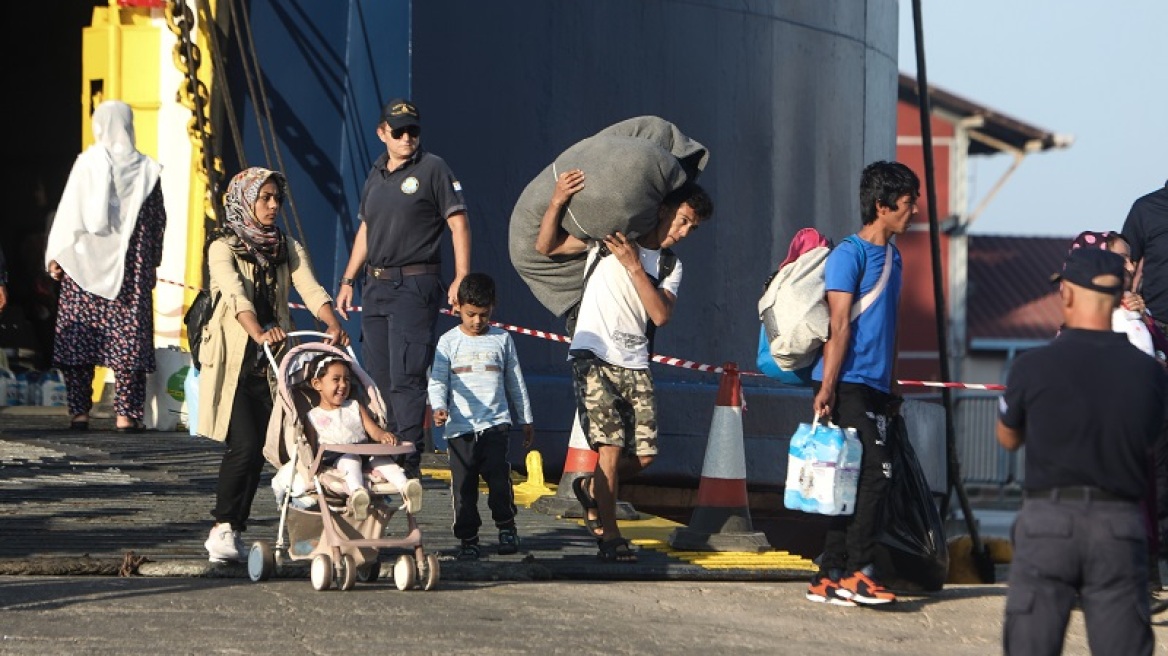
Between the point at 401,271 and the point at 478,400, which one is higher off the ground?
the point at 401,271

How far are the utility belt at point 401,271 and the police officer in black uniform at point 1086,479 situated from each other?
4.80 m

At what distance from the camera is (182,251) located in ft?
51.1

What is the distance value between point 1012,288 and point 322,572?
40.8 m

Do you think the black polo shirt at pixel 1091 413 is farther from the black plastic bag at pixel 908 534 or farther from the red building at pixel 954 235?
the red building at pixel 954 235

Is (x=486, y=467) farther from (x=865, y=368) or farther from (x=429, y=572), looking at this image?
(x=865, y=368)

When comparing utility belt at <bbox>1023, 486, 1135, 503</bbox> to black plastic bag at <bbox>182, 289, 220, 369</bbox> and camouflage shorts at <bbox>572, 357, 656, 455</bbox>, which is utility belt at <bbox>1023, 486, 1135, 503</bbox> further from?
black plastic bag at <bbox>182, 289, 220, 369</bbox>

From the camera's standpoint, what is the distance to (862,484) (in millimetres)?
8000

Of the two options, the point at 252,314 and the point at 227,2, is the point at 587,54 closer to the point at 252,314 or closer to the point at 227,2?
the point at 227,2

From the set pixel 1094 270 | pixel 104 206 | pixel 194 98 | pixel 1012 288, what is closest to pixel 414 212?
pixel 104 206

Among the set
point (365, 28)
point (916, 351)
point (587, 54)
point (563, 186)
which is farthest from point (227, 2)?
point (916, 351)

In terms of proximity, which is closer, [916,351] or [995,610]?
[995,610]

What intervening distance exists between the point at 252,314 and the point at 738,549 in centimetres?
255

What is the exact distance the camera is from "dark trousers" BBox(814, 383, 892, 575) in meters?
7.98

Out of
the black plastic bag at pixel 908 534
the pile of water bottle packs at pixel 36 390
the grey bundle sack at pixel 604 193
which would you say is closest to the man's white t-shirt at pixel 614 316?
the grey bundle sack at pixel 604 193
